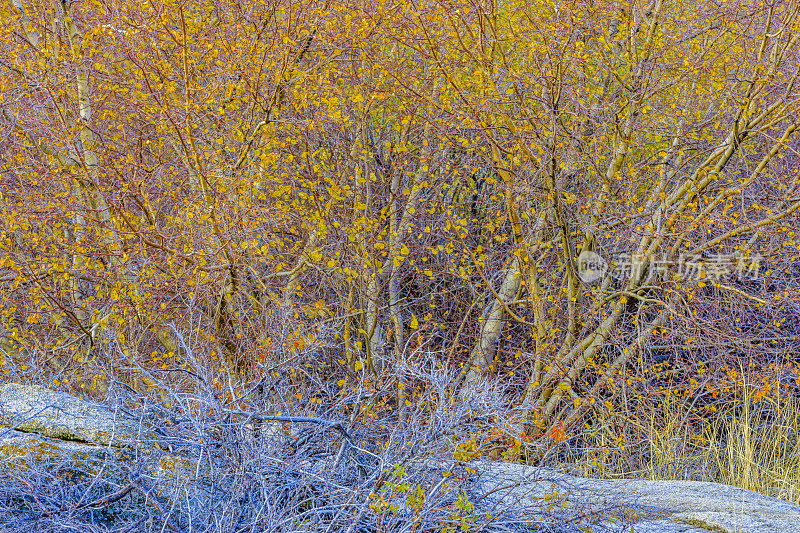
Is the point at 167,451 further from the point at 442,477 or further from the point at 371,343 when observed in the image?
the point at 371,343

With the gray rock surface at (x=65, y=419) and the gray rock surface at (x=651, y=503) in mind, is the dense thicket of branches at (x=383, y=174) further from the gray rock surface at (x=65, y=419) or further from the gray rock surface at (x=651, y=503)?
the gray rock surface at (x=651, y=503)

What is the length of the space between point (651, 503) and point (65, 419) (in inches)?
111

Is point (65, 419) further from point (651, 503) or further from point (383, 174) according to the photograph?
point (383, 174)

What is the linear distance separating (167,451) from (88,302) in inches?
139

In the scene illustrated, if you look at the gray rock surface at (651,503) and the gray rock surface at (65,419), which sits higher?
the gray rock surface at (651,503)

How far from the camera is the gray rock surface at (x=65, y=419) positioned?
3.04 metres

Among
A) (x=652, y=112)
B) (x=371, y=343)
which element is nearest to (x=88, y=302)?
(x=371, y=343)

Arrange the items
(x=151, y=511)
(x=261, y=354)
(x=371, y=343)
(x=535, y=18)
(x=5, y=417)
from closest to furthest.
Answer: (x=151, y=511) → (x=5, y=417) → (x=261, y=354) → (x=535, y=18) → (x=371, y=343)


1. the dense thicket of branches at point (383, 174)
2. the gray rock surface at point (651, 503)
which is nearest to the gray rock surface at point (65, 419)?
the dense thicket of branches at point (383, 174)

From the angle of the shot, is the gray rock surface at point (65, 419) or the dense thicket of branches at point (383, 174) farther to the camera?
the dense thicket of branches at point (383, 174)

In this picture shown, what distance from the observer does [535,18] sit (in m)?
5.90

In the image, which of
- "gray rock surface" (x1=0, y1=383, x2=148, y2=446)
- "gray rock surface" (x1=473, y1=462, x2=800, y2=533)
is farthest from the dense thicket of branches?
"gray rock surface" (x1=473, y1=462, x2=800, y2=533)

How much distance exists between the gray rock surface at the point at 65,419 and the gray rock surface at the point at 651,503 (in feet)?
5.02

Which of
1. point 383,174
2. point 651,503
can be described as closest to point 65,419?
point 651,503
